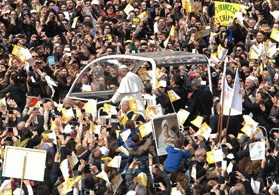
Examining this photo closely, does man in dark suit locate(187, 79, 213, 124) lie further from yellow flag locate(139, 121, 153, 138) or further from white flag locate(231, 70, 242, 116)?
yellow flag locate(139, 121, 153, 138)

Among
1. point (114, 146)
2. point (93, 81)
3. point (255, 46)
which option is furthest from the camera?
point (255, 46)

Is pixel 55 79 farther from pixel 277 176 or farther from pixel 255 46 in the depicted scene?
pixel 277 176

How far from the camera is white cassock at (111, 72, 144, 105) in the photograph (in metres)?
32.1

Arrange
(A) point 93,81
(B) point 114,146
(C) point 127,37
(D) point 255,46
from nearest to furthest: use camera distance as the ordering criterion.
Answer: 1. (B) point 114,146
2. (A) point 93,81
3. (D) point 255,46
4. (C) point 127,37

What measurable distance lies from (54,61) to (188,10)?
15.1ft

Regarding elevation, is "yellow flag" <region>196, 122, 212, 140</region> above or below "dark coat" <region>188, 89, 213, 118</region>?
below

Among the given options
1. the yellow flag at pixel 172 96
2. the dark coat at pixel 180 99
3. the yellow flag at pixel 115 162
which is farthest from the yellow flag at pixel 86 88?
the yellow flag at pixel 115 162

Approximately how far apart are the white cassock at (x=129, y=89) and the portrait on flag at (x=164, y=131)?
4.20ft

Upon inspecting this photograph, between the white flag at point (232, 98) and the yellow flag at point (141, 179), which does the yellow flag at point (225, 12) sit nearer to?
the white flag at point (232, 98)

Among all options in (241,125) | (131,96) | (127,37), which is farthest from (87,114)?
(127,37)

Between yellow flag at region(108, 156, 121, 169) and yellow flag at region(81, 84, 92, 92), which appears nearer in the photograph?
yellow flag at region(108, 156, 121, 169)

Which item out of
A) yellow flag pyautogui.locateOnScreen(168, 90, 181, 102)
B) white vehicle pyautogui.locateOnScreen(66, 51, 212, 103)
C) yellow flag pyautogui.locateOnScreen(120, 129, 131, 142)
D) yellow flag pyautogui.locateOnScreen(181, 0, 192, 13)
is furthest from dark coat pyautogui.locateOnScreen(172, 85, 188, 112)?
yellow flag pyautogui.locateOnScreen(181, 0, 192, 13)

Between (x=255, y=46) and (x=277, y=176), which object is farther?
(x=255, y=46)

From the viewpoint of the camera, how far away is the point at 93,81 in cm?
3412
